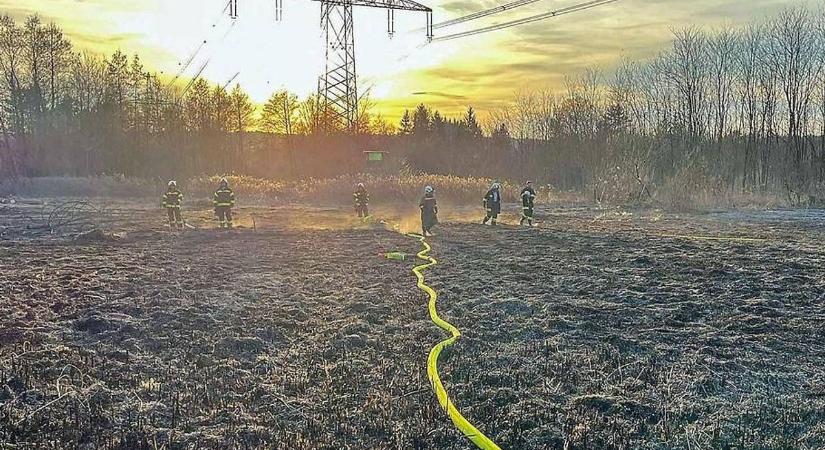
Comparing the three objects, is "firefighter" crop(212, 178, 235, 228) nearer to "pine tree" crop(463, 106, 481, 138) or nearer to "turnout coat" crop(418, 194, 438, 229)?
"turnout coat" crop(418, 194, 438, 229)

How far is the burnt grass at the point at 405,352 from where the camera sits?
4.54m

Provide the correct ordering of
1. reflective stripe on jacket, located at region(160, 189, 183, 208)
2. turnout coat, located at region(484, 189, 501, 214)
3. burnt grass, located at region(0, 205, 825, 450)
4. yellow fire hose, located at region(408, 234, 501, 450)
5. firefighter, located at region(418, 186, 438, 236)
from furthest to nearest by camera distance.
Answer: turnout coat, located at region(484, 189, 501, 214), reflective stripe on jacket, located at region(160, 189, 183, 208), firefighter, located at region(418, 186, 438, 236), burnt grass, located at region(0, 205, 825, 450), yellow fire hose, located at region(408, 234, 501, 450)

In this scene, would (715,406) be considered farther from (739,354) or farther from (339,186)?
(339,186)

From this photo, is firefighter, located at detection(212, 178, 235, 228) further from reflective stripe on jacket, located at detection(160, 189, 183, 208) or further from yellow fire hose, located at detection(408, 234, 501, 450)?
yellow fire hose, located at detection(408, 234, 501, 450)

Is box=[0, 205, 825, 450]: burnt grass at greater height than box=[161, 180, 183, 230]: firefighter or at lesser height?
lesser

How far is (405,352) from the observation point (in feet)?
20.8

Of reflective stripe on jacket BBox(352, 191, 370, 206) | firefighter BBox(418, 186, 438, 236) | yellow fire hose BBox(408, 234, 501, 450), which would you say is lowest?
yellow fire hose BBox(408, 234, 501, 450)

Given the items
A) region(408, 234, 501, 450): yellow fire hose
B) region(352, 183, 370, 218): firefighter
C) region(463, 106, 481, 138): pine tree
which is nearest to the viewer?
region(408, 234, 501, 450): yellow fire hose

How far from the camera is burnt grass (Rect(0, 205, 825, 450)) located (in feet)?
14.9

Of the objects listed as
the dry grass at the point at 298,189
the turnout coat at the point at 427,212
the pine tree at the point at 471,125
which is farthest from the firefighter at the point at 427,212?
the pine tree at the point at 471,125

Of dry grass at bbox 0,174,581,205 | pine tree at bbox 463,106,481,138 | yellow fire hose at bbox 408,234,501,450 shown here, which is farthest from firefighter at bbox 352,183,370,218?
pine tree at bbox 463,106,481,138

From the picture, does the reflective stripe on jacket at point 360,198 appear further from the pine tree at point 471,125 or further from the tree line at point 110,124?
the pine tree at point 471,125

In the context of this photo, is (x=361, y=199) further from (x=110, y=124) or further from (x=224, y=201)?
(x=110, y=124)

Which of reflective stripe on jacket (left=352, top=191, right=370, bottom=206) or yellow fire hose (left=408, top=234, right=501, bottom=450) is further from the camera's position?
reflective stripe on jacket (left=352, top=191, right=370, bottom=206)
